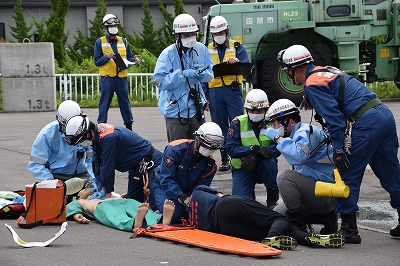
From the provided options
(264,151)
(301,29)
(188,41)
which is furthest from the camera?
(301,29)

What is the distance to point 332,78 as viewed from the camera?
756 cm

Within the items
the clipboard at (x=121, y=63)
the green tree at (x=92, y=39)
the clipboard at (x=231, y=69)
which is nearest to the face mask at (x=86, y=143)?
the clipboard at (x=231, y=69)

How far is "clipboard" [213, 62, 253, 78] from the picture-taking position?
11594 millimetres

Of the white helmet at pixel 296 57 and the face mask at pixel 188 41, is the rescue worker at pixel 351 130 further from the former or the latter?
the face mask at pixel 188 41

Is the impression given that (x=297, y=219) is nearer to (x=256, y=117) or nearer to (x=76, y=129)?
(x=256, y=117)

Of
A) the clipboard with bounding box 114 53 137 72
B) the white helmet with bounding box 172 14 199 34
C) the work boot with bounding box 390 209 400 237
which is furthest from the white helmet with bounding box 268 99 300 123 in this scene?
the clipboard with bounding box 114 53 137 72

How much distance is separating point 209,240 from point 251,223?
0.44 metres

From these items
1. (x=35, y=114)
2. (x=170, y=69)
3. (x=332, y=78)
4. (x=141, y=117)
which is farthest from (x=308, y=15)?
(x=332, y=78)

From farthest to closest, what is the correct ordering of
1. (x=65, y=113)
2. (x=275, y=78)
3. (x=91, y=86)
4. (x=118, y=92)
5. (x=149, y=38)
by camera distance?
1. (x=149, y=38)
2. (x=91, y=86)
3. (x=275, y=78)
4. (x=118, y=92)
5. (x=65, y=113)

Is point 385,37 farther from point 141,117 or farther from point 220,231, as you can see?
point 220,231

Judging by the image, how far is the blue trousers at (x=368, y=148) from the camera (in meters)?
7.54

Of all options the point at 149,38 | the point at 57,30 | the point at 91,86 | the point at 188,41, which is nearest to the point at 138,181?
the point at 188,41

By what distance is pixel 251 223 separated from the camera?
7461 millimetres

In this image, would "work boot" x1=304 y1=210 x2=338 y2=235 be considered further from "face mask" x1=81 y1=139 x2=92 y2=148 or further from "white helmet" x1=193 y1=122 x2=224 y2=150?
"face mask" x1=81 y1=139 x2=92 y2=148
